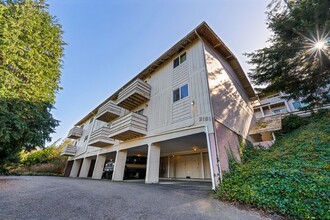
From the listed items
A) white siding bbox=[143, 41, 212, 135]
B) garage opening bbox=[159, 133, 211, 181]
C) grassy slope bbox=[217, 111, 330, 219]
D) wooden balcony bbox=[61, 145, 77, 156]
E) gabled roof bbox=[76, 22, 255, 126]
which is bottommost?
grassy slope bbox=[217, 111, 330, 219]

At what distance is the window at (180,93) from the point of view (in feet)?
28.0

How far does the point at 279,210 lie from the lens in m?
3.30

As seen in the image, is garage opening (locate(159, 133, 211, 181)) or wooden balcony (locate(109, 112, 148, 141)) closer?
wooden balcony (locate(109, 112, 148, 141))

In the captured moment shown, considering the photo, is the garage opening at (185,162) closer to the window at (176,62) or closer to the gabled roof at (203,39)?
the window at (176,62)

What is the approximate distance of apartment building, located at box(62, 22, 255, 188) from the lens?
725 cm

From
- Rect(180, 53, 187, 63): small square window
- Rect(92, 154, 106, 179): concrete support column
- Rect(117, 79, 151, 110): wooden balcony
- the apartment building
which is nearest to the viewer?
the apartment building

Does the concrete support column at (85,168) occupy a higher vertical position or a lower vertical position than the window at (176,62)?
lower

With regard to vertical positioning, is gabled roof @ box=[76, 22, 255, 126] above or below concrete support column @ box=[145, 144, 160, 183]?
above

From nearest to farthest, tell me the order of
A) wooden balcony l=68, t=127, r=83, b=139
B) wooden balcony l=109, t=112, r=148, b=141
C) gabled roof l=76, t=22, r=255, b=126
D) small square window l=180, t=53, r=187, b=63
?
gabled roof l=76, t=22, r=255, b=126 < wooden balcony l=109, t=112, r=148, b=141 < small square window l=180, t=53, r=187, b=63 < wooden balcony l=68, t=127, r=83, b=139

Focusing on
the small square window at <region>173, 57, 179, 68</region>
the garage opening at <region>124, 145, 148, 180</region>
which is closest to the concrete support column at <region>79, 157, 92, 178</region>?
the garage opening at <region>124, 145, 148, 180</region>

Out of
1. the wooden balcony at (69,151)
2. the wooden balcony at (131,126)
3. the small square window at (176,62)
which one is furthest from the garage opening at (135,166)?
the wooden balcony at (69,151)

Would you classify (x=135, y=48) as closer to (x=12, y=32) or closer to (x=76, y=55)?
(x=76, y=55)

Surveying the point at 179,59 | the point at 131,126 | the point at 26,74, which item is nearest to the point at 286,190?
the point at 131,126

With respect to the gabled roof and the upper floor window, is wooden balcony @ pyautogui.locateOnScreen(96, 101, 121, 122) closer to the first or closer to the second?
the gabled roof
